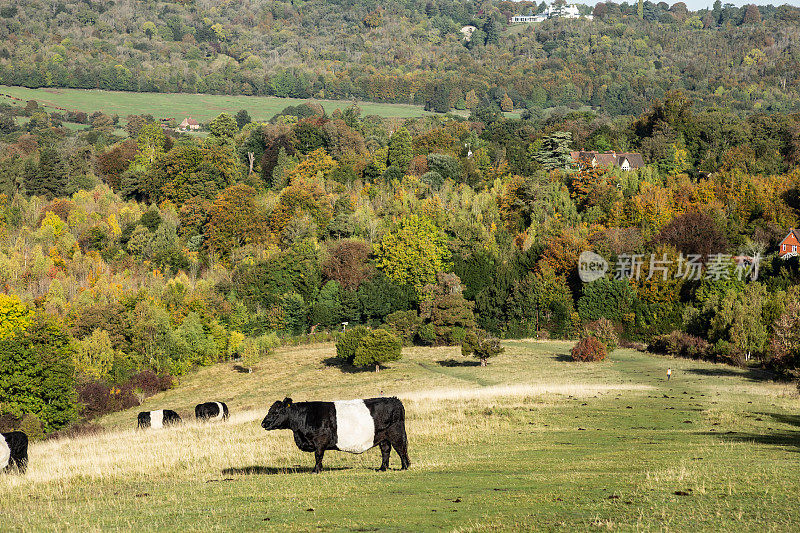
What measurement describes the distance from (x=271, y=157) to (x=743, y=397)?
367 feet

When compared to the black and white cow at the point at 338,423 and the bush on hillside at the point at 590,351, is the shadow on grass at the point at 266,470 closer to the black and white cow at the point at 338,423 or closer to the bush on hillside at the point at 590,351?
the black and white cow at the point at 338,423

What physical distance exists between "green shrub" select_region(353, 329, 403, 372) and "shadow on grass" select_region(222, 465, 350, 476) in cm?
4619

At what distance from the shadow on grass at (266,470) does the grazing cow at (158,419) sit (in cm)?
2605

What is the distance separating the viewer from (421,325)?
84.0m

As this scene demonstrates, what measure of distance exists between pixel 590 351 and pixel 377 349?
17.4 m

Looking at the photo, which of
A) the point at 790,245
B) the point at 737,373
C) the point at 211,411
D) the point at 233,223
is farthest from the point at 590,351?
the point at 233,223

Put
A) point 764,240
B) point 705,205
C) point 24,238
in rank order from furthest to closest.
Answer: point 24,238 → point 705,205 → point 764,240

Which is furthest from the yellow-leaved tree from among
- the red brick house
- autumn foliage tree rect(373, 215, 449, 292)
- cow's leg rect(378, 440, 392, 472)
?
the red brick house

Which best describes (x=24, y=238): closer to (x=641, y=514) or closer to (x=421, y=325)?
(x=421, y=325)

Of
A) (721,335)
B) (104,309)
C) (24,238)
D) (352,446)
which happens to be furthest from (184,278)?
(352,446)

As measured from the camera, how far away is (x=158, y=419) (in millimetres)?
49406

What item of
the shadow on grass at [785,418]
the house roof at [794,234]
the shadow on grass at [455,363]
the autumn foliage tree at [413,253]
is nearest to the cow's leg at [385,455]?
the shadow on grass at [785,418]

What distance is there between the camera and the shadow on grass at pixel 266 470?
22281mm

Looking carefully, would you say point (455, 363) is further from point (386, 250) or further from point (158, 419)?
point (158, 419)
